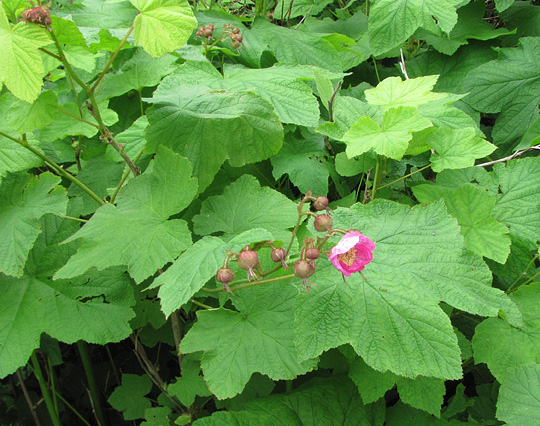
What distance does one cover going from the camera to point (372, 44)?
6.44 feet

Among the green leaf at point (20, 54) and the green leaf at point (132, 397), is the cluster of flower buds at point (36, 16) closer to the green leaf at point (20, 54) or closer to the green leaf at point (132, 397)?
the green leaf at point (20, 54)

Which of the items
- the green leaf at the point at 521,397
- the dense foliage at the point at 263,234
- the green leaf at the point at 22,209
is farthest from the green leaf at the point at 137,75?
the green leaf at the point at 521,397

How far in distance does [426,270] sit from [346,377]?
0.55 metres

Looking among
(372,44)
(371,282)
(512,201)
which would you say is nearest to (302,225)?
(371,282)

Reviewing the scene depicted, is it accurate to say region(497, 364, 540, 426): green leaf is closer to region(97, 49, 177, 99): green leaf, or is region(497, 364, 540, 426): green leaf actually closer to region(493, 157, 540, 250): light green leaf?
region(493, 157, 540, 250): light green leaf

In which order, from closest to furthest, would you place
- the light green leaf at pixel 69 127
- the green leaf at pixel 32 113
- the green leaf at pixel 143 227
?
the green leaf at pixel 143 227, the green leaf at pixel 32 113, the light green leaf at pixel 69 127

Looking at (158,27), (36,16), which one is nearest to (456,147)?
(158,27)

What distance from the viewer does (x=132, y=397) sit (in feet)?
6.05

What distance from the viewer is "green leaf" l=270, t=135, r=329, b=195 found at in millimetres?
1581

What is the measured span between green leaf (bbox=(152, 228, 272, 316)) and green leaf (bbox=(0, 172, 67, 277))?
0.53m

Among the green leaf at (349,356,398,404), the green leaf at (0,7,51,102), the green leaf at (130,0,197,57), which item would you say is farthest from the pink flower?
the green leaf at (0,7,51,102)

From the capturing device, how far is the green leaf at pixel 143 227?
3.68 ft

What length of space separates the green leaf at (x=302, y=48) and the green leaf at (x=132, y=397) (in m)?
1.54

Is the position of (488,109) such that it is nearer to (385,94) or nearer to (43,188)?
(385,94)
